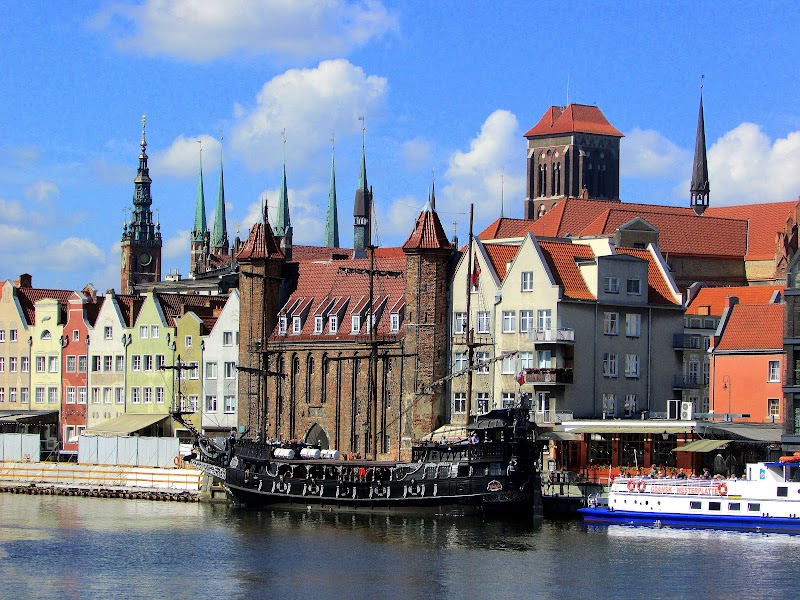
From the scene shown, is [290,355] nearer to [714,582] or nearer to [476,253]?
[476,253]

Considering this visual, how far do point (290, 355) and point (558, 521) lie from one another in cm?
3468

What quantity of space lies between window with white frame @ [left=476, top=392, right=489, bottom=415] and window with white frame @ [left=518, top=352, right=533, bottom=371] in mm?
3448

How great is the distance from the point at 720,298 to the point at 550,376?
18.9 metres

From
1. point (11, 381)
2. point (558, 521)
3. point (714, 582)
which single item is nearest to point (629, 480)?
point (558, 521)

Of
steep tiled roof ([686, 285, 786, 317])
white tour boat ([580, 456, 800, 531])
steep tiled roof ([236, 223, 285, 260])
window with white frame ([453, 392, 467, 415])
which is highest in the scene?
steep tiled roof ([236, 223, 285, 260])

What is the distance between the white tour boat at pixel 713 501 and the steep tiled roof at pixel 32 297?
65.8 metres

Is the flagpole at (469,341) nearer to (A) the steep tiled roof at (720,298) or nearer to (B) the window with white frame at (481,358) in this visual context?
(B) the window with white frame at (481,358)

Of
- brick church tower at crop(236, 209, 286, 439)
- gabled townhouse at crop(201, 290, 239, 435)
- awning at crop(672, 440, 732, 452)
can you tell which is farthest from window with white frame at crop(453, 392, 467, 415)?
gabled townhouse at crop(201, 290, 239, 435)

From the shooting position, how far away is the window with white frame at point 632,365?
112375 millimetres

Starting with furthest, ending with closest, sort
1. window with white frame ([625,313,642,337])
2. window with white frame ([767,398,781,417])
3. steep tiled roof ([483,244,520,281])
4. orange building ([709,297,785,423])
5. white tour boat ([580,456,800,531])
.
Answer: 1. steep tiled roof ([483,244,520,281])
2. window with white frame ([625,313,642,337])
3. orange building ([709,297,785,423])
4. window with white frame ([767,398,781,417])
5. white tour boat ([580,456,800,531])

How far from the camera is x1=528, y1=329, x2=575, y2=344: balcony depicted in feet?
356

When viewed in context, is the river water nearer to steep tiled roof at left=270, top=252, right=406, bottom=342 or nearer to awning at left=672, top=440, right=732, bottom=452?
Answer: awning at left=672, top=440, right=732, bottom=452

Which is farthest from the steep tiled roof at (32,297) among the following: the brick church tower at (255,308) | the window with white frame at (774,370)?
the window with white frame at (774,370)

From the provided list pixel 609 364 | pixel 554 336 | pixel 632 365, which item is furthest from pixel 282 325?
pixel 632 365
